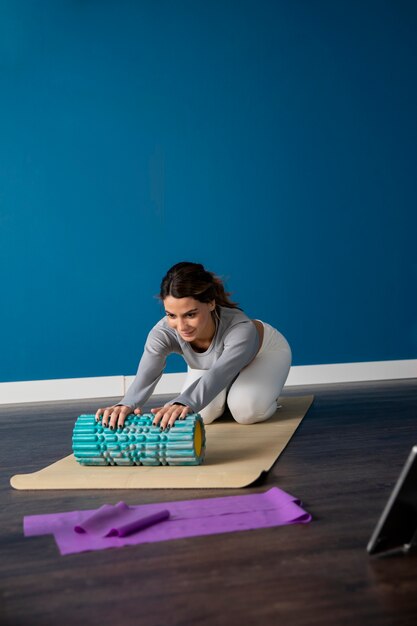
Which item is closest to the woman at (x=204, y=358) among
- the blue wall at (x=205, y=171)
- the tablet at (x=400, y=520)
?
the tablet at (x=400, y=520)

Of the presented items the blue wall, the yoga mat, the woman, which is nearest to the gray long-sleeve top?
the woman

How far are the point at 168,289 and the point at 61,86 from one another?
8.58 ft

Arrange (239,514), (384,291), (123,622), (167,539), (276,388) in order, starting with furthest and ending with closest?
1. (384,291)
2. (276,388)
3. (239,514)
4. (167,539)
5. (123,622)

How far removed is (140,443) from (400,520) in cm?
118

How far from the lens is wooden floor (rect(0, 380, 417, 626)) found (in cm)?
145

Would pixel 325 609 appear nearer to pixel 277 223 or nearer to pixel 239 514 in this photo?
pixel 239 514

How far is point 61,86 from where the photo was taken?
5.07 m

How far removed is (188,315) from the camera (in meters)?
2.99

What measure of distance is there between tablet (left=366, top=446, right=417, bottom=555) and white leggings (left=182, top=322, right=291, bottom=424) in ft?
5.78

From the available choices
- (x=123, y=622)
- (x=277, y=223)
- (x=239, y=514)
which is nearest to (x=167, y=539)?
(x=239, y=514)

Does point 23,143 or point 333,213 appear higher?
point 23,143

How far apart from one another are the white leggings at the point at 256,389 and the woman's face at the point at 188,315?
49 centimetres

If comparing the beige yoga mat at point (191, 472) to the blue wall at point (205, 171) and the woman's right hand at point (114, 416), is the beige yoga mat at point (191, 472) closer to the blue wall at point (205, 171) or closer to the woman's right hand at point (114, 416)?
the woman's right hand at point (114, 416)

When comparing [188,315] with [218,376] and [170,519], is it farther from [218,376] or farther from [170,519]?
[170,519]
